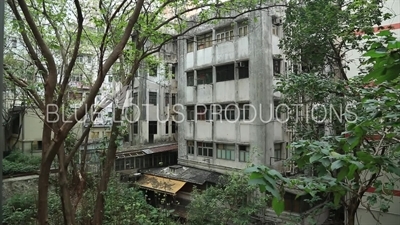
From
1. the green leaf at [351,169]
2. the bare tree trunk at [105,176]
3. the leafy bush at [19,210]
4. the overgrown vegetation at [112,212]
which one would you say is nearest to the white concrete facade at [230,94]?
the overgrown vegetation at [112,212]

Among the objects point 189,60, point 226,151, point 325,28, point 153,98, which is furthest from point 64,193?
point 153,98

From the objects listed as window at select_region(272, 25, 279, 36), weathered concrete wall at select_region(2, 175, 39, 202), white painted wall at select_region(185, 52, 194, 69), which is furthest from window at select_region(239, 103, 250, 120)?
weathered concrete wall at select_region(2, 175, 39, 202)

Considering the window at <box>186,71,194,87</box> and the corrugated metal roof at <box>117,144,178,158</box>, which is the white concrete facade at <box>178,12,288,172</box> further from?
the corrugated metal roof at <box>117,144,178,158</box>

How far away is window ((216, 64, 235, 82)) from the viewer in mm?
7121

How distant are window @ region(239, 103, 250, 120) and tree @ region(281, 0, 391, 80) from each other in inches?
114

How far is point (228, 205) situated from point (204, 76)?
4023 millimetres

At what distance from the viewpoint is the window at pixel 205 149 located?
771 centimetres

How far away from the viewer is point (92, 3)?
137 inches

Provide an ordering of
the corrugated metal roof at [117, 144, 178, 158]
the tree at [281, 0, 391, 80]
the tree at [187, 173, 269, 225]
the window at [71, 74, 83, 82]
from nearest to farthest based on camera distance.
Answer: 1. the tree at [281, 0, 391, 80]
2. the tree at [187, 173, 269, 225]
3. the window at [71, 74, 83, 82]
4. the corrugated metal roof at [117, 144, 178, 158]

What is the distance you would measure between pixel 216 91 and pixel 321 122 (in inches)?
162

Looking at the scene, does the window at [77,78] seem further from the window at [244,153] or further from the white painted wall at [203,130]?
the window at [244,153]

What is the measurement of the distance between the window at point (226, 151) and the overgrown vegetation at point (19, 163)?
430 centimetres

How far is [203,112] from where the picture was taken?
25.7 ft

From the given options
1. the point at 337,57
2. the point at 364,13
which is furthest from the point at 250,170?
the point at 337,57
